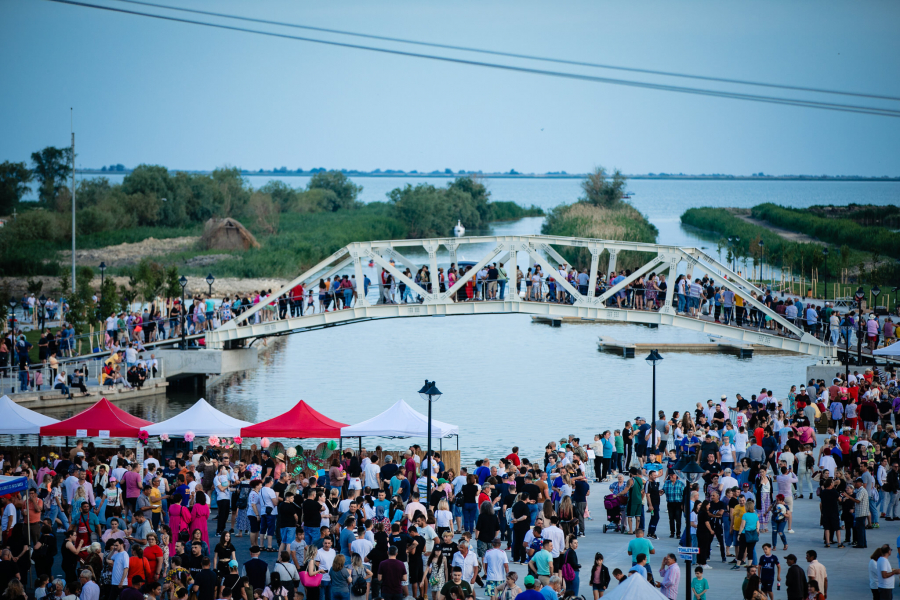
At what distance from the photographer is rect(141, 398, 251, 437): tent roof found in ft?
71.8

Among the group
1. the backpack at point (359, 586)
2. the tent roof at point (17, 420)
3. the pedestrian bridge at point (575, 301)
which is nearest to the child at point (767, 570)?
the backpack at point (359, 586)

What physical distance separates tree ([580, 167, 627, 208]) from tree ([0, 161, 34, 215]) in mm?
70140

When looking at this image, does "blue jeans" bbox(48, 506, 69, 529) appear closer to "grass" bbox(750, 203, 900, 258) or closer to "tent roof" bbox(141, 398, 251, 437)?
"tent roof" bbox(141, 398, 251, 437)

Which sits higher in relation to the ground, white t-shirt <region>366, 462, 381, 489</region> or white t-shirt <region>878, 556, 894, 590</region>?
white t-shirt <region>366, 462, 381, 489</region>

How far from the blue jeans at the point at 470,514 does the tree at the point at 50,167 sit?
430 ft

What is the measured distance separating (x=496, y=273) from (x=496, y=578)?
22.7 meters

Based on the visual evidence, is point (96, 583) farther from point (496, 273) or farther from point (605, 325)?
point (605, 325)

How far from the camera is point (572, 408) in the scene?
3700 cm

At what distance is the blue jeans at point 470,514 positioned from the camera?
56.1 ft

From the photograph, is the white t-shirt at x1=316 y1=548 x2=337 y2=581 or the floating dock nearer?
the white t-shirt at x1=316 y1=548 x2=337 y2=581

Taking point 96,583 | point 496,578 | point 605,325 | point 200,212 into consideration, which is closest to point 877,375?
point 496,578

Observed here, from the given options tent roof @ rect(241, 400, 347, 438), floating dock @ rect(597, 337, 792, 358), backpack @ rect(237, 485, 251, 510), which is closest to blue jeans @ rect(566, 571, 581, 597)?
backpack @ rect(237, 485, 251, 510)

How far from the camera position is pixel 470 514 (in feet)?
56.3

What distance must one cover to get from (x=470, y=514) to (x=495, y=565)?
3.60m
